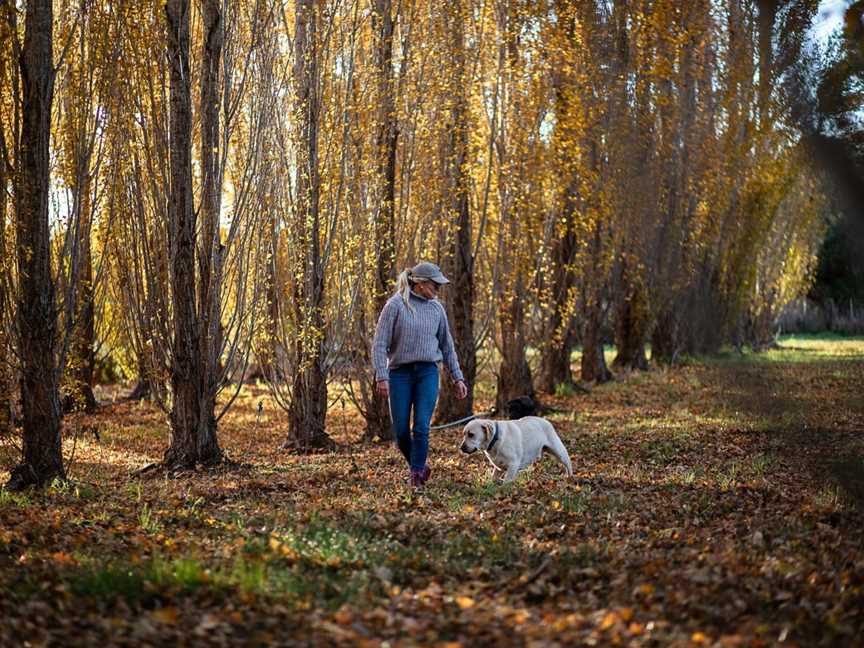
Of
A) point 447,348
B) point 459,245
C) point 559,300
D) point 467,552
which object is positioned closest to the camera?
point 467,552

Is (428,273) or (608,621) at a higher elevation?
(428,273)

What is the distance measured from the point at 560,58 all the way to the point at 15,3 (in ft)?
33.4

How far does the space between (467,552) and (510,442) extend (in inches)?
124

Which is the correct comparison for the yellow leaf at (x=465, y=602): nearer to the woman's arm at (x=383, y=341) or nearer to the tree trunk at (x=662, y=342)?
the woman's arm at (x=383, y=341)

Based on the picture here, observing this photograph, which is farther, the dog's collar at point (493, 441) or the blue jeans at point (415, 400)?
the dog's collar at point (493, 441)

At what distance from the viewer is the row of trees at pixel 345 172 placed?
10289 millimetres

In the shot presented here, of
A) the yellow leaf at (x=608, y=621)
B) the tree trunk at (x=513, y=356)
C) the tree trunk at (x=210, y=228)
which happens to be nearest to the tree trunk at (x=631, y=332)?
the tree trunk at (x=513, y=356)

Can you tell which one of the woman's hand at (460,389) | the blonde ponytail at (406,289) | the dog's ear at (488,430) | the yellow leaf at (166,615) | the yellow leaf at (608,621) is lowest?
the yellow leaf at (608,621)

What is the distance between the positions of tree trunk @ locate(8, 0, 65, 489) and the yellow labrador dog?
4.12 meters

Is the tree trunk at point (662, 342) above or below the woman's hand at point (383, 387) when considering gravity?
above

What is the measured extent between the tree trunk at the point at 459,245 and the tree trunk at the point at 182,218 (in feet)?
19.5

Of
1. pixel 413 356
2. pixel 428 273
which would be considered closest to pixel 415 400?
pixel 413 356

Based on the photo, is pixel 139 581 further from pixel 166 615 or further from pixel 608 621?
pixel 608 621

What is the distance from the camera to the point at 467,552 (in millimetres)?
7113
